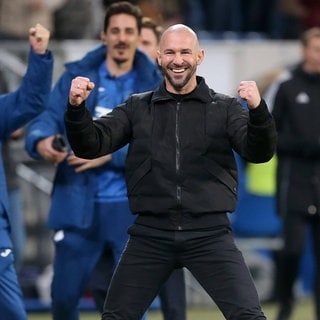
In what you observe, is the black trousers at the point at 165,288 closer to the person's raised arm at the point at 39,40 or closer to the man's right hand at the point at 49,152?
the man's right hand at the point at 49,152

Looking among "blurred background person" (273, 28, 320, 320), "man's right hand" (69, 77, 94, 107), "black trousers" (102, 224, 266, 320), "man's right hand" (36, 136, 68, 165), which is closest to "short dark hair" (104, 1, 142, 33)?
"man's right hand" (36, 136, 68, 165)

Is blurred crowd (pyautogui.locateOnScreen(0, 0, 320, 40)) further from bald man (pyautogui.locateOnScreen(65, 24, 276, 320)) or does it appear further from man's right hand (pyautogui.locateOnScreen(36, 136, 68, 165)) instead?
bald man (pyautogui.locateOnScreen(65, 24, 276, 320))

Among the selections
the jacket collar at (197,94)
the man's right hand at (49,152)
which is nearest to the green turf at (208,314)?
the man's right hand at (49,152)

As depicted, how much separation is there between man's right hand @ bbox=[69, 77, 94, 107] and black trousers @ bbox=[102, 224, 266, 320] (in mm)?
776

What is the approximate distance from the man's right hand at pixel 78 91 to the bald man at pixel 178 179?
5cm

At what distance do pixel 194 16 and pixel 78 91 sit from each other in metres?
8.37

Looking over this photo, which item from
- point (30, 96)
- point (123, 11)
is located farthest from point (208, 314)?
A: point (30, 96)

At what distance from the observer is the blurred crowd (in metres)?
13.6

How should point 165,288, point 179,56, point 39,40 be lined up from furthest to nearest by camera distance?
point 165,288 → point 39,40 → point 179,56

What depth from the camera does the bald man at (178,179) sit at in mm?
7562

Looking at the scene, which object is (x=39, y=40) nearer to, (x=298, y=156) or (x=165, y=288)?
(x=165, y=288)

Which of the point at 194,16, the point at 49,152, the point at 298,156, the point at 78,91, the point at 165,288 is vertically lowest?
the point at 165,288

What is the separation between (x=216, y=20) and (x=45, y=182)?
3.64m

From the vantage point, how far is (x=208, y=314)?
12.5 meters
